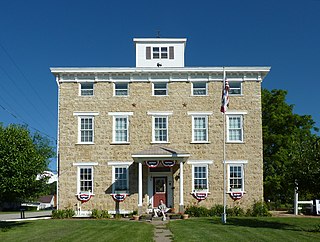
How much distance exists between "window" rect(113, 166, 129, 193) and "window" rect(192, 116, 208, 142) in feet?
15.4

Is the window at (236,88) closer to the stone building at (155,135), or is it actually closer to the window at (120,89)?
the stone building at (155,135)

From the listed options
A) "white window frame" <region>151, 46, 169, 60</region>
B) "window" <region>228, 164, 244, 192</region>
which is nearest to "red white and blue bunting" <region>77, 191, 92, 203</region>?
"window" <region>228, 164, 244, 192</region>

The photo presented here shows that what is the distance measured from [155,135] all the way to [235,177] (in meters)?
5.51

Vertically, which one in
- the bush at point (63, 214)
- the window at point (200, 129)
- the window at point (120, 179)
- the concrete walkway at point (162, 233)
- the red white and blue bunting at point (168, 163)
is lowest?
the bush at point (63, 214)

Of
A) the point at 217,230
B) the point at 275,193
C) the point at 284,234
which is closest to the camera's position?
the point at 284,234

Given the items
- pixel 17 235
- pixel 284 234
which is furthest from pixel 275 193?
pixel 17 235

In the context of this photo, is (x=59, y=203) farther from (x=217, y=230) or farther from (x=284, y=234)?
(x=284, y=234)

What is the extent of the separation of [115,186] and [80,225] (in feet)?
19.2

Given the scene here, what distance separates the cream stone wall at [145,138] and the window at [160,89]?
280 mm

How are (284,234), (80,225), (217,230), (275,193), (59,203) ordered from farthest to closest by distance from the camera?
(275,193) → (59,203) → (80,225) → (217,230) → (284,234)

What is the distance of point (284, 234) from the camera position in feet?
56.2

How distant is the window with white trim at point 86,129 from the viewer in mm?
27656

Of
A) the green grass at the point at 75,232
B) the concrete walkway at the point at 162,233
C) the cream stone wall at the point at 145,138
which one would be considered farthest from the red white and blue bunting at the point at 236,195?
the green grass at the point at 75,232

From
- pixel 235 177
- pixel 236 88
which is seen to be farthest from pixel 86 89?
pixel 235 177
